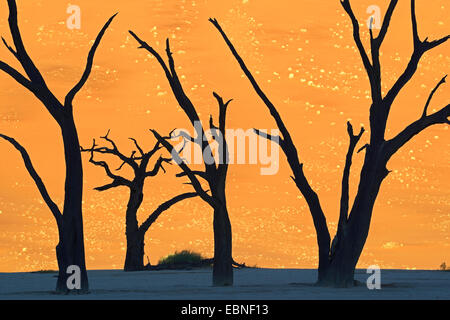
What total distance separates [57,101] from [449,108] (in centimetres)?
935

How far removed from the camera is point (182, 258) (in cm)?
3619

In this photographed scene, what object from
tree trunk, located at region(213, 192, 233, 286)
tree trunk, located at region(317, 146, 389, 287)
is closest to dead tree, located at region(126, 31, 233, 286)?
tree trunk, located at region(213, 192, 233, 286)

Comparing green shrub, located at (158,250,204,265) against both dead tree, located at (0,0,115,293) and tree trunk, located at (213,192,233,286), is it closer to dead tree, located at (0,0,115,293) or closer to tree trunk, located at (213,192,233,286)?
tree trunk, located at (213,192,233,286)

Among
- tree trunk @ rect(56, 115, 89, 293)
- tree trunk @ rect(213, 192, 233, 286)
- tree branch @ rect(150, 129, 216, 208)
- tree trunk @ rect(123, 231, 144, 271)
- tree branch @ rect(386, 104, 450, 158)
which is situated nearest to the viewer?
tree trunk @ rect(56, 115, 89, 293)

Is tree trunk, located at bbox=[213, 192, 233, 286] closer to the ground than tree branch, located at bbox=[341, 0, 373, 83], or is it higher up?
closer to the ground

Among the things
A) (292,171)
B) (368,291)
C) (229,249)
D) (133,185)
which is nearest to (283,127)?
(292,171)

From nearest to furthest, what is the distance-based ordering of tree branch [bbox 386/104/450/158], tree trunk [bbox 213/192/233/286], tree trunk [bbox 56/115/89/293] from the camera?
tree trunk [bbox 56/115/89/293] → tree branch [bbox 386/104/450/158] → tree trunk [bbox 213/192/233/286]

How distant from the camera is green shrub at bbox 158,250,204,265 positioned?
35.9 metres

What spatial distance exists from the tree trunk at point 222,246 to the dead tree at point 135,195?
10325mm

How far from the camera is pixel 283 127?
77.9ft

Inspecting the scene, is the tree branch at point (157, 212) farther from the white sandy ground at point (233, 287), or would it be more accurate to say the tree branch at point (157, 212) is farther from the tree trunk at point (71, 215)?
the tree trunk at point (71, 215)

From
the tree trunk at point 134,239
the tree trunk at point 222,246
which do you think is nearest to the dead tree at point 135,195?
the tree trunk at point 134,239

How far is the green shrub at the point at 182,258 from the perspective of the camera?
35906 millimetres

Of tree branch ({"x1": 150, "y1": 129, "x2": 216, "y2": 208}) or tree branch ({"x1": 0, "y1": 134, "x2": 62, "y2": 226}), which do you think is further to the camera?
tree branch ({"x1": 150, "y1": 129, "x2": 216, "y2": 208})
